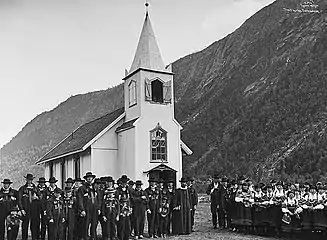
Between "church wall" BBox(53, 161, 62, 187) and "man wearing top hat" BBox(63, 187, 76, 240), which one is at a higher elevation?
"church wall" BBox(53, 161, 62, 187)

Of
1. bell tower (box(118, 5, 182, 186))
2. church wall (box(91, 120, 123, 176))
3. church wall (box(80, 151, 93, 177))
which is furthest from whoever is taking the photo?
church wall (box(80, 151, 93, 177))

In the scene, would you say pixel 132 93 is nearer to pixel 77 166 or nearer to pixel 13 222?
pixel 77 166

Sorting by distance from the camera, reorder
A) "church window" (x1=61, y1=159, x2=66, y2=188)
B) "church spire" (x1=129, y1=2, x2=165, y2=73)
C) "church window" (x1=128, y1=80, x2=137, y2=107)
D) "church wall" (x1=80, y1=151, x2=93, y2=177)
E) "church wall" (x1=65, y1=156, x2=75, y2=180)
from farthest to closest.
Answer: "church window" (x1=61, y1=159, x2=66, y2=188) → "church wall" (x1=65, y1=156, x2=75, y2=180) → "church spire" (x1=129, y1=2, x2=165, y2=73) → "church window" (x1=128, y1=80, x2=137, y2=107) → "church wall" (x1=80, y1=151, x2=93, y2=177)

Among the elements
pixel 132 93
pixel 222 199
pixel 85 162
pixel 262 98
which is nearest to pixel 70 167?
pixel 85 162

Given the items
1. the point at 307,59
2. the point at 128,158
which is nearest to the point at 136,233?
the point at 128,158

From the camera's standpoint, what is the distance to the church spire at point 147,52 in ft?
90.2

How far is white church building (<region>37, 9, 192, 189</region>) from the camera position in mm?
26000

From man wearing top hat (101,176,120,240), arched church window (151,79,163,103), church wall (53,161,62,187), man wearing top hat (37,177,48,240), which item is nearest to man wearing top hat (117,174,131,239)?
man wearing top hat (101,176,120,240)

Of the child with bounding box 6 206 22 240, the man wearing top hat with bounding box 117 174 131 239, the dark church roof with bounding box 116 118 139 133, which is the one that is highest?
the dark church roof with bounding box 116 118 139 133

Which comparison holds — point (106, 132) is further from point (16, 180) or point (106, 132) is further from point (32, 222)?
point (16, 180)

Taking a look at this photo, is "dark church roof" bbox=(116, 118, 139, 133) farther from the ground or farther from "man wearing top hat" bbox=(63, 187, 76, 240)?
"man wearing top hat" bbox=(63, 187, 76, 240)

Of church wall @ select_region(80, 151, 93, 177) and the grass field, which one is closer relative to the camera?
the grass field

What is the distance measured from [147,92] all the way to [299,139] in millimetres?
18767

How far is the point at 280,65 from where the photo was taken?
175 ft
